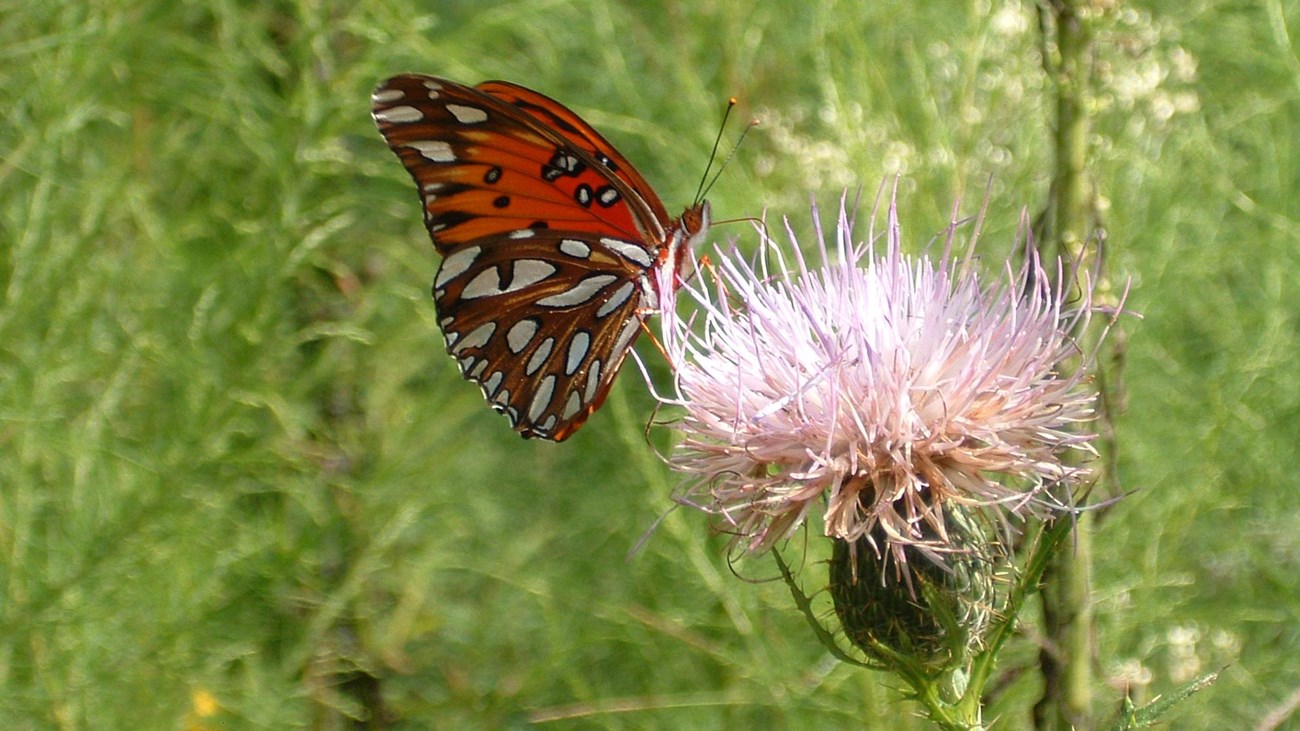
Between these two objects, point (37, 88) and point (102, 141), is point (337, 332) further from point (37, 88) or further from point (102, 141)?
point (102, 141)

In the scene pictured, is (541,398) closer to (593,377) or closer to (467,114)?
(593,377)

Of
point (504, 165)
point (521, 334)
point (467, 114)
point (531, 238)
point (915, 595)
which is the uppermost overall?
point (467, 114)

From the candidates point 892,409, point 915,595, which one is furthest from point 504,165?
point 915,595

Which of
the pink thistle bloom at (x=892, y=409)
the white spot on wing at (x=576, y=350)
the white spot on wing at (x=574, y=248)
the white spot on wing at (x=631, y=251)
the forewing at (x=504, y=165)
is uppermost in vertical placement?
the forewing at (x=504, y=165)

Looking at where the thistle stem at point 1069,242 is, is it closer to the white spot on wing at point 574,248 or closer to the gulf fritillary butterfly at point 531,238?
the gulf fritillary butterfly at point 531,238

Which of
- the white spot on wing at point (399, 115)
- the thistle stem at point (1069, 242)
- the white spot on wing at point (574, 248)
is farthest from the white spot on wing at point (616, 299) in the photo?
the thistle stem at point (1069, 242)

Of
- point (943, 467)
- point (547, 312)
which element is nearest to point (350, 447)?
point (547, 312)

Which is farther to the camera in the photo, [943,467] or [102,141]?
[102,141]
